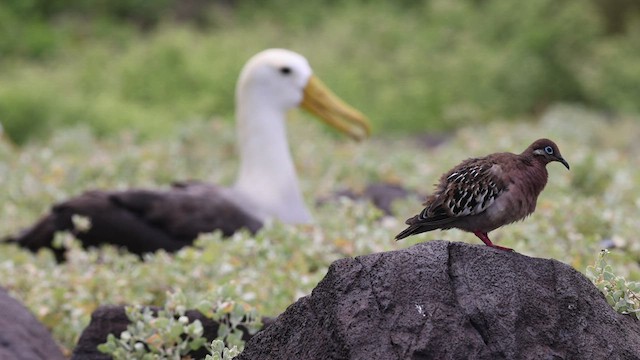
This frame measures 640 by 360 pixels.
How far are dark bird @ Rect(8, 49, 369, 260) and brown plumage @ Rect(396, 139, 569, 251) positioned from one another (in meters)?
2.97

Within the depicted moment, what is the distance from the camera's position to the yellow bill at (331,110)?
771 centimetres

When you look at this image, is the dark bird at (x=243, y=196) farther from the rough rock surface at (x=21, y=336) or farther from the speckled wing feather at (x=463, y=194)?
the speckled wing feather at (x=463, y=194)

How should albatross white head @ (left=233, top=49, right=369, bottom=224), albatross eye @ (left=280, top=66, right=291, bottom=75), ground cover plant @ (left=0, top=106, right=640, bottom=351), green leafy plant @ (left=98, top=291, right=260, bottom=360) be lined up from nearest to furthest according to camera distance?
green leafy plant @ (left=98, top=291, right=260, bottom=360) → ground cover plant @ (left=0, top=106, right=640, bottom=351) → albatross white head @ (left=233, top=49, right=369, bottom=224) → albatross eye @ (left=280, top=66, right=291, bottom=75)

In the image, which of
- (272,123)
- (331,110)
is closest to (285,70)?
(272,123)

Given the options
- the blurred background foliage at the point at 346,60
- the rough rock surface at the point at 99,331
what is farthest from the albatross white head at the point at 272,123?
the blurred background foliage at the point at 346,60

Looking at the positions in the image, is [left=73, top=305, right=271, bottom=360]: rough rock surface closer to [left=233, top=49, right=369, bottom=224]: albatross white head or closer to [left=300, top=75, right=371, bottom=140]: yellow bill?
[left=233, top=49, right=369, bottom=224]: albatross white head

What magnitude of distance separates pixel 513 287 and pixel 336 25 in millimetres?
15517

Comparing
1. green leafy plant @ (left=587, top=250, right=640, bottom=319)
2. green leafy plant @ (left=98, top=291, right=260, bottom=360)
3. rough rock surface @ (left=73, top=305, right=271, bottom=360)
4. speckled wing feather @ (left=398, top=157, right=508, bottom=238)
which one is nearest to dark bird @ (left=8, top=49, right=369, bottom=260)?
rough rock surface @ (left=73, top=305, right=271, bottom=360)

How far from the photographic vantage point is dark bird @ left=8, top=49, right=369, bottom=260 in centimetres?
590

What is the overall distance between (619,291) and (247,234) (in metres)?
2.53

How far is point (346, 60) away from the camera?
1683 cm

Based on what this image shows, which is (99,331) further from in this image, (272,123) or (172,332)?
(272,123)

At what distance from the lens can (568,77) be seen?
1465 centimetres

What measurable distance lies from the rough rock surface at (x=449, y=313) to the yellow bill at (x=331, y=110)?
194 inches
